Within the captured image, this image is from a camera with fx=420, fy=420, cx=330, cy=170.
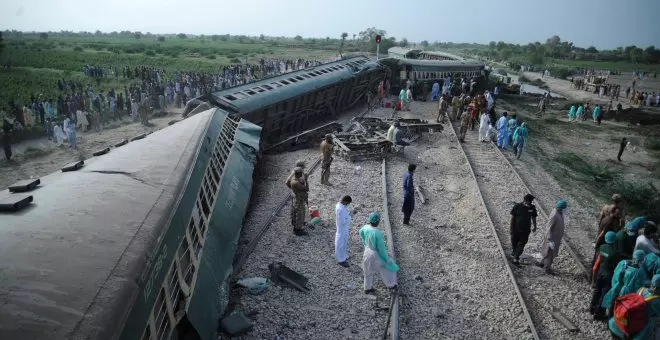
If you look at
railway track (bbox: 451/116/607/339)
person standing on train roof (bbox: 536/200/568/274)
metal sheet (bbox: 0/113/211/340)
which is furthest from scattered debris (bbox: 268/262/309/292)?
person standing on train roof (bbox: 536/200/568/274)

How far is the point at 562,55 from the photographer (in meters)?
99.8

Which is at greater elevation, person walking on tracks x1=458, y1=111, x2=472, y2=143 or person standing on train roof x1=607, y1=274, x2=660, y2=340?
person walking on tracks x1=458, y1=111, x2=472, y2=143

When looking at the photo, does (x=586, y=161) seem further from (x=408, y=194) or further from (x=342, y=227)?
(x=342, y=227)

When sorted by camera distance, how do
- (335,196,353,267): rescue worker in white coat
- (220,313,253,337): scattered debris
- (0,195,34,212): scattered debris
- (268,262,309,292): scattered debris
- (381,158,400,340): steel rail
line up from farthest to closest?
(335,196,353,267): rescue worker in white coat, (268,262,309,292): scattered debris, (381,158,400,340): steel rail, (220,313,253,337): scattered debris, (0,195,34,212): scattered debris

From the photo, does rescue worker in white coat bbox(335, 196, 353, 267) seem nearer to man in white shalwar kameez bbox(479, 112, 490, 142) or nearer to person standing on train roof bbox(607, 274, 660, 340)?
person standing on train roof bbox(607, 274, 660, 340)

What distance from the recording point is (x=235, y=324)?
5969 millimetres

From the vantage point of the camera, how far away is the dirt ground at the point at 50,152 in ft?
48.7

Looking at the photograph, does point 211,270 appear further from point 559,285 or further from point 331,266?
point 559,285

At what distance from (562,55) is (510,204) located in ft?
346

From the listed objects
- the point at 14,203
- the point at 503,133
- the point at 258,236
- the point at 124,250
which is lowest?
the point at 258,236

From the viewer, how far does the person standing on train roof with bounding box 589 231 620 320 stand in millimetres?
6750

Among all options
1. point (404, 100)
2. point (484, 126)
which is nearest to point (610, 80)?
point (404, 100)

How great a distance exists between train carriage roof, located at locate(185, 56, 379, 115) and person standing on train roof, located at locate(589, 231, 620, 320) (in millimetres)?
10939

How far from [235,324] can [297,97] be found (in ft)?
41.4
